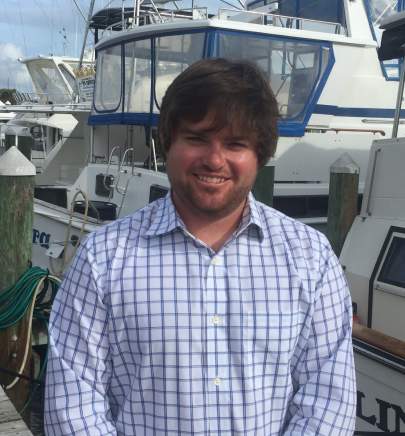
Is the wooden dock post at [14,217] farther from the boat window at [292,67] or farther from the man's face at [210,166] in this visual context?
the boat window at [292,67]

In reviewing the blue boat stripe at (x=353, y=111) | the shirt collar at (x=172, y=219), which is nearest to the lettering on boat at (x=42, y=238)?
the blue boat stripe at (x=353, y=111)

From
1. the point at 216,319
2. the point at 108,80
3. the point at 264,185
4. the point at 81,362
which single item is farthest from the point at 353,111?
the point at 81,362

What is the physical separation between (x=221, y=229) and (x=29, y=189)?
10.4 ft

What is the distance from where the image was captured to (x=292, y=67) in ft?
24.3

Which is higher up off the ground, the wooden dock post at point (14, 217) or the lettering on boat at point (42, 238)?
the wooden dock post at point (14, 217)

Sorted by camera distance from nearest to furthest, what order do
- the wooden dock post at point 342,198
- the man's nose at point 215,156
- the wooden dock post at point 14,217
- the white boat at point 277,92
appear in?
the man's nose at point 215,156
the wooden dock post at point 14,217
the wooden dock post at point 342,198
the white boat at point 277,92

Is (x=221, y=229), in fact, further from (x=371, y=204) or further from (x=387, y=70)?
(x=387, y=70)

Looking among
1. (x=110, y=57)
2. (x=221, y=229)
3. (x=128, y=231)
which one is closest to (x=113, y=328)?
(x=128, y=231)

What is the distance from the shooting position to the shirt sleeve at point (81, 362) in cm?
153

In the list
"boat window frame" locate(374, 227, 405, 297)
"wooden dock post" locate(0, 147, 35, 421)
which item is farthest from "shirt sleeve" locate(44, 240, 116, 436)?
"wooden dock post" locate(0, 147, 35, 421)

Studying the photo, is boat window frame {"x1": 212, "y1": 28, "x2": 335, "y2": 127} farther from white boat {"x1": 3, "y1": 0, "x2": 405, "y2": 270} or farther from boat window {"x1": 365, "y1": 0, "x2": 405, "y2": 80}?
boat window {"x1": 365, "y1": 0, "x2": 405, "y2": 80}

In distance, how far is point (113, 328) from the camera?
154 centimetres

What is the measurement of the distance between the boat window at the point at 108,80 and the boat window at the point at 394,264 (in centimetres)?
480

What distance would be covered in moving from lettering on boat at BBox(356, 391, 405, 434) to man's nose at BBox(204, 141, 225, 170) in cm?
265
